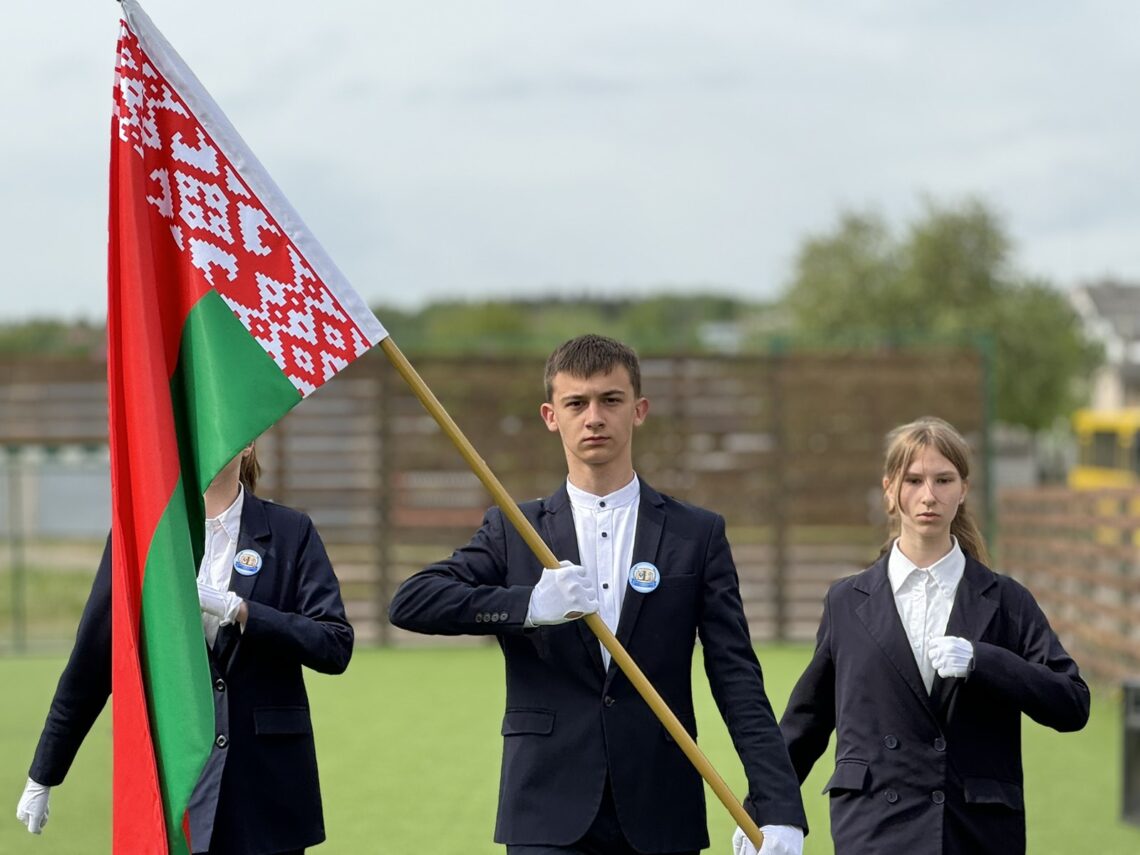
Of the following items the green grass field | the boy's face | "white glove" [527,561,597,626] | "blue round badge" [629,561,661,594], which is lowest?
the green grass field

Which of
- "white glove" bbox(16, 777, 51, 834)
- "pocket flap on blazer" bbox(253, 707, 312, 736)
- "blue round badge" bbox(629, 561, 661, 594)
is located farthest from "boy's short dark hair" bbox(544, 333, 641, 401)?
"white glove" bbox(16, 777, 51, 834)

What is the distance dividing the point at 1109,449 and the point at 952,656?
28.1 meters

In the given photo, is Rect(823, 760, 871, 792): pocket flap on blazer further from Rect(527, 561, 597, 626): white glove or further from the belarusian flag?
the belarusian flag

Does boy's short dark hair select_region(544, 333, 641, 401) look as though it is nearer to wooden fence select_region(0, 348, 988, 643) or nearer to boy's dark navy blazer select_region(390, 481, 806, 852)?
boy's dark navy blazer select_region(390, 481, 806, 852)

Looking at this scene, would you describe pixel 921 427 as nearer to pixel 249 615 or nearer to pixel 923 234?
pixel 249 615

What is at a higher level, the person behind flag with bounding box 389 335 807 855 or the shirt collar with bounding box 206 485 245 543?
the shirt collar with bounding box 206 485 245 543

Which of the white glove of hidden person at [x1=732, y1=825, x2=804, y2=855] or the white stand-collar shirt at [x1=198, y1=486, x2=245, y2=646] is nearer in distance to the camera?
the white glove of hidden person at [x1=732, y1=825, x2=804, y2=855]

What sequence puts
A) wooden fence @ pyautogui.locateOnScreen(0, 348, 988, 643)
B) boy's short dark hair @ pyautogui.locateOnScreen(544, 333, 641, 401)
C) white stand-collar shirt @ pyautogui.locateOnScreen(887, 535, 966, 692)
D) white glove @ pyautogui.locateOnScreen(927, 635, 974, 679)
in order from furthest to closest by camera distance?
1. wooden fence @ pyautogui.locateOnScreen(0, 348, 988, 643)
2. white stand-collar shirt @ pyautogui.locateOnScreen(887, 535, 966, 692)
3. white glove @ pyautogui.locateOnScreen(927, 635, 974, 679)
4. boy's short dark hair @ pyautogui.locateOnScreen(544, 333, 641, 401)

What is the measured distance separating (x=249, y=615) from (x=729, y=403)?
46.5 ft

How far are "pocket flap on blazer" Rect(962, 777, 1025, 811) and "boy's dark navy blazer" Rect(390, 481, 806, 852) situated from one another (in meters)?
0.45

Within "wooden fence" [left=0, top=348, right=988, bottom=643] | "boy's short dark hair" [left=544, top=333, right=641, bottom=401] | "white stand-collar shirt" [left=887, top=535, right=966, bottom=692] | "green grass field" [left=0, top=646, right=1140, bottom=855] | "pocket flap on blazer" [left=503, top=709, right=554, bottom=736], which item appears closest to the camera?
"pocket flap on blazer" [left=503, top=709, right=554, bottom=736]

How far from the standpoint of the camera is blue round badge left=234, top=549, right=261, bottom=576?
13.5 feet

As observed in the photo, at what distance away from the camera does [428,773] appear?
9.55 meters

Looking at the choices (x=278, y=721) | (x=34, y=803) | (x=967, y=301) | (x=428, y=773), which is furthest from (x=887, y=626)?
(x=967, y=301)
